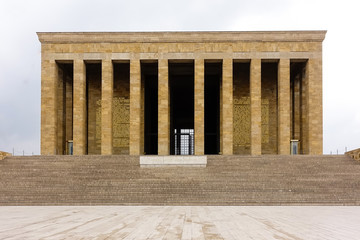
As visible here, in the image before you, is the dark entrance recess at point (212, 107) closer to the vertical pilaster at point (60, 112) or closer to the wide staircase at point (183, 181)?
the wide staircase at point (183, 181)

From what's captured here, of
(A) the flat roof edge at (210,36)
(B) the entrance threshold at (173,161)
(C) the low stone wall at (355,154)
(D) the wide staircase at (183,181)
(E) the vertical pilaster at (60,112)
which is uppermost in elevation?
(A) the flat roof edge at (210,36)

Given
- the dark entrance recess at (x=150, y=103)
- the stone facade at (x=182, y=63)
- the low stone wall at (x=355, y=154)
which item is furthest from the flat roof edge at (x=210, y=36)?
the low stone wall at (x=355, y=154)

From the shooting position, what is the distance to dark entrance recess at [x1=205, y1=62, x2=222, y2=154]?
88.0 feet

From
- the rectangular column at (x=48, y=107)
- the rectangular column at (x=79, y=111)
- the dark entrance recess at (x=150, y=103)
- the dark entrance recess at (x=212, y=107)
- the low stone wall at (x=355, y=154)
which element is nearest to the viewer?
the low stone wall at (x=355, y=154)

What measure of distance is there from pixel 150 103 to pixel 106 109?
666 centimetres

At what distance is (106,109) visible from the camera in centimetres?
2308

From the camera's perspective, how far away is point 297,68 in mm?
25500

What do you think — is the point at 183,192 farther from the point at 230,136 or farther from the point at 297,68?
the point at 297,68

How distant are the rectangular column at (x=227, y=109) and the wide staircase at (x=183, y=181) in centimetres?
601

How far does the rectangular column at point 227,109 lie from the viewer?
74.8 ft

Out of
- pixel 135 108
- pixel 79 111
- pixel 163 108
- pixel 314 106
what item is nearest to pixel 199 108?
pixel 163 108

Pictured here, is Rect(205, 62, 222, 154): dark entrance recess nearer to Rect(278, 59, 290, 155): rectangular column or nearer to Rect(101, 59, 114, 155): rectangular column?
Rect(278, 59, 290, 155): rectangular column

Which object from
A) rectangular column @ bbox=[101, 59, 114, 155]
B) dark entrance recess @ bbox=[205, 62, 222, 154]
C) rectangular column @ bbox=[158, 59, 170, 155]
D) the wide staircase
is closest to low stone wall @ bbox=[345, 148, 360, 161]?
the wide staircase

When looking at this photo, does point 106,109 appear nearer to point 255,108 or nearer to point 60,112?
point 60,112
